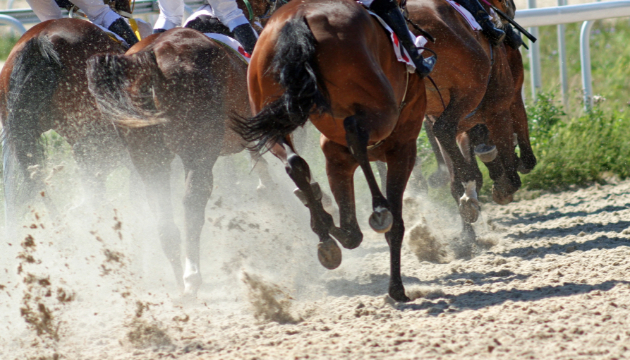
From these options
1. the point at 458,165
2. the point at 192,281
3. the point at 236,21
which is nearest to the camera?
the point at 192,281

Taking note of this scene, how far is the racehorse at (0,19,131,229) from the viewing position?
464cm

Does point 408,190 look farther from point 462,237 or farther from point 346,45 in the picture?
point 346,45

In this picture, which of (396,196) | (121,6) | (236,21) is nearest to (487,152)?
(396,196)

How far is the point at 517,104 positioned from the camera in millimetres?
5996

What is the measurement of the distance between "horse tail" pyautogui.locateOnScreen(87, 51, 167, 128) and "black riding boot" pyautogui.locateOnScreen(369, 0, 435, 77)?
1.48 metres

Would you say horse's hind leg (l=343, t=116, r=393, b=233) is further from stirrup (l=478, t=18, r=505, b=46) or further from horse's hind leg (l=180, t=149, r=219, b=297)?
stirrup (l=478, t=18, r=505, b=46)

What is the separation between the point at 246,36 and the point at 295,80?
1.65m

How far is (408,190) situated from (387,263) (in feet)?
5.39

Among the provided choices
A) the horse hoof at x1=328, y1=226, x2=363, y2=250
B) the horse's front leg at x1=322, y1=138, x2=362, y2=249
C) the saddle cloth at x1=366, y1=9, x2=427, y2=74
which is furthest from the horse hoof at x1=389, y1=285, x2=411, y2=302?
the saddle cloth at x1=366, y1=9, x2=427, y2=74

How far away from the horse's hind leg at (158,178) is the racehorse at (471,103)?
6.35 ft

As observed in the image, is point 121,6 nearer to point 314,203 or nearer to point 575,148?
point 314,203

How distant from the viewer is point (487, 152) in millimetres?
5156

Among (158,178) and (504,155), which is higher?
(158,178)

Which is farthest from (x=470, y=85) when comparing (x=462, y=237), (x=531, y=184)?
(x=531, y=184)
